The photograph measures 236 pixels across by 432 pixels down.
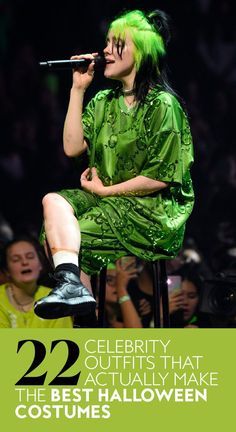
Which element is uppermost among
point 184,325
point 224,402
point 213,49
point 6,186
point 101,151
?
point 213,49

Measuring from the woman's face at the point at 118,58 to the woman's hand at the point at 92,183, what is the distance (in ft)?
1.13

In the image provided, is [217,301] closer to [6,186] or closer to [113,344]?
[113,344]

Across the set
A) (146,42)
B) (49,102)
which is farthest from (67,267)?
(49,102)

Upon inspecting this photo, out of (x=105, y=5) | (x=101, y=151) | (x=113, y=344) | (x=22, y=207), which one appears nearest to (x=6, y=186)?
(x=22, y=207)

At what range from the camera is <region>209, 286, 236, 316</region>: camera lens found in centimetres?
448

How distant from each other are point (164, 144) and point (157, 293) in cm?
51

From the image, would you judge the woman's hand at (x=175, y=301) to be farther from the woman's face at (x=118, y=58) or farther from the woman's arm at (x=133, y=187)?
the woman's face at (x=118, y=58)

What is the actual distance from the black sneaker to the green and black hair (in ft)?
2.26

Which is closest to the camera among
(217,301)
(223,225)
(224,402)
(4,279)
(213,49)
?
(224,402)

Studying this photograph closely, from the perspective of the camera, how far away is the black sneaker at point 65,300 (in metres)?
3.41

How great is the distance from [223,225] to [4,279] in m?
1.84

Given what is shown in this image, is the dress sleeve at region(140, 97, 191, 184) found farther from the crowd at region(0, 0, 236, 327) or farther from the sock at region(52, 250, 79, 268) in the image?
the crowd at region(0, 0, 236, 327)

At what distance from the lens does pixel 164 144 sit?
373cm

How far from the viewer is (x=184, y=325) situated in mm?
4852
